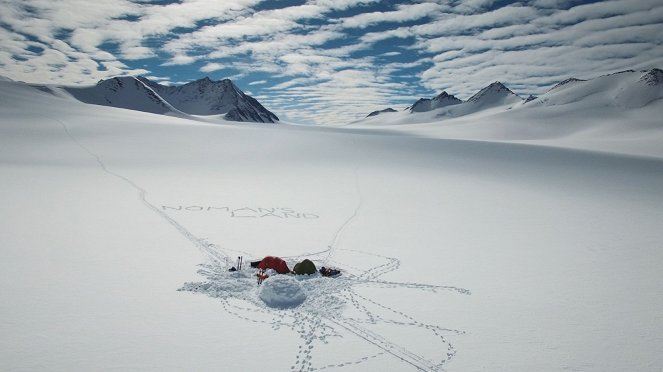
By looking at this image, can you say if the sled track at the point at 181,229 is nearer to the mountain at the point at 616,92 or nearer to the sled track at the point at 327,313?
the sled track at the point at 327,313

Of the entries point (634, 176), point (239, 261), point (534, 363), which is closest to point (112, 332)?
point (239, 261)

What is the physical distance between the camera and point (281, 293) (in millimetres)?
8008

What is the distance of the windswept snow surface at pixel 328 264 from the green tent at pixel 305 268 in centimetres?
57

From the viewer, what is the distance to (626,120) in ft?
285

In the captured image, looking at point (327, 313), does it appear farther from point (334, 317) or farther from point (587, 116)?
point (587, 116)

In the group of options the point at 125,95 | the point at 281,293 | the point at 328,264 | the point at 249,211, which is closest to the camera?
the point at 281,293

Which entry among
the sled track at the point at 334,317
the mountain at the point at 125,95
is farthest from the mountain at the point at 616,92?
the mountain at the point at 125,95

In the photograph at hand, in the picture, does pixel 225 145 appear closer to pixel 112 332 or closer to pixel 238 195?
pixel 238 195

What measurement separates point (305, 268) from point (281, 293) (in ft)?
4.96

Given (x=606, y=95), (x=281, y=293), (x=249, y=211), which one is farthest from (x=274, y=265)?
(x=606, y=95)

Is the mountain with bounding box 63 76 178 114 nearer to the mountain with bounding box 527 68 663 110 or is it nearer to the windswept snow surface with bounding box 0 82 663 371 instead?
the mountain with bounding box 527 68 663 110

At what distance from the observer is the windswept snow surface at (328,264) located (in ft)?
21.0

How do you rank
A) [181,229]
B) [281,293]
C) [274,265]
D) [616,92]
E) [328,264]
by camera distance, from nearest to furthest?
[281,293] → [274,265] → [328,264] → [181,229] → [616,92]

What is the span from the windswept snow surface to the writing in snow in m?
0.14
